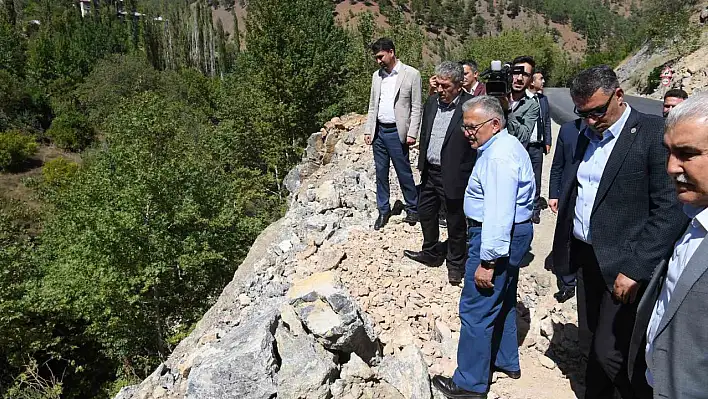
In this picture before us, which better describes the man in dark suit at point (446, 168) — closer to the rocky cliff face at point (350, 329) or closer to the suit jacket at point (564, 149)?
the rocky cliff face at point (350, 329)

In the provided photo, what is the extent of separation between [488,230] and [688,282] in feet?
3.73

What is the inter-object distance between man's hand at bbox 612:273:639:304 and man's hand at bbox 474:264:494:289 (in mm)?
603

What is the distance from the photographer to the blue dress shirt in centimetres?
244

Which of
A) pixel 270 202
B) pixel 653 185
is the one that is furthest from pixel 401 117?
pixel 270 202

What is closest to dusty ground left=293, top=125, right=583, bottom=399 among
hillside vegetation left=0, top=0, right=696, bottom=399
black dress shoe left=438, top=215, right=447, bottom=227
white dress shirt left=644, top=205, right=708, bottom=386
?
black dress shoe left=438, top=215, right=447, bottom=227

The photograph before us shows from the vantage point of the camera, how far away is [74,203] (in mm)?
14742

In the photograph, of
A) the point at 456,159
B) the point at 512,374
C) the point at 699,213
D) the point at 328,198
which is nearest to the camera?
the point at 699,213

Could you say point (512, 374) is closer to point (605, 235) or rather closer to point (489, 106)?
point (605, 235)

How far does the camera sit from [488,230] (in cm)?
246

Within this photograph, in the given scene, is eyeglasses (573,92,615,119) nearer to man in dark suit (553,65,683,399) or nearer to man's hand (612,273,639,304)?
man in dark suit (553,65,683,399)

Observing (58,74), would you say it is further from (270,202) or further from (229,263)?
(229,263)

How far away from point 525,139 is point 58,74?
167 feet

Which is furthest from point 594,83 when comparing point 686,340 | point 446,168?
point 446,168

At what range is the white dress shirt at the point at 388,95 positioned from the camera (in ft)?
15.1
